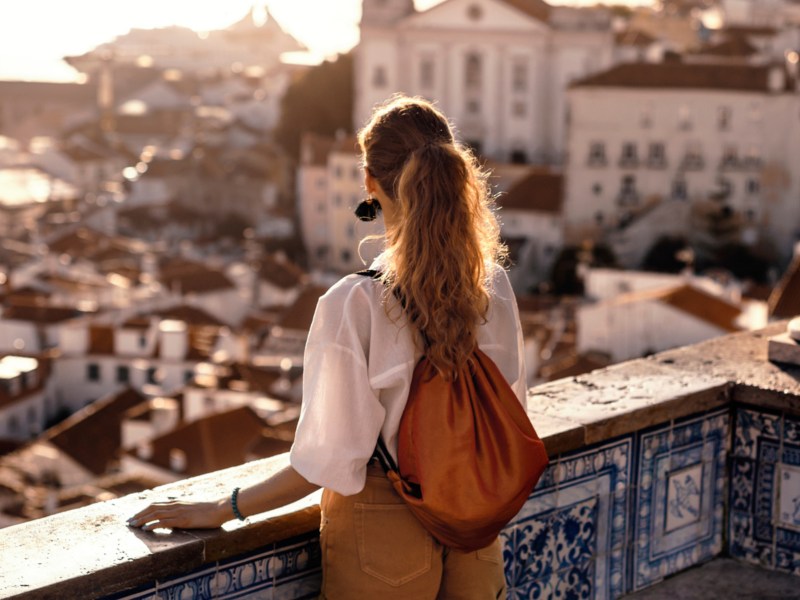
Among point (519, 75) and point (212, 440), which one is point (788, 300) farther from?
point (519, 75)

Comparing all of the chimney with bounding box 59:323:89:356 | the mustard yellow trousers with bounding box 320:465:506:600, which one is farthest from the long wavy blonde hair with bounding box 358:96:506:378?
the chimney with bounding box 59:323:89:356

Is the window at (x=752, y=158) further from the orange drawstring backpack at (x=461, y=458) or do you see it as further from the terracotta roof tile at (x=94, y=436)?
the orange drawstring backpack at (x=461, y=458)

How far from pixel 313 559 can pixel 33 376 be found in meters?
20.4

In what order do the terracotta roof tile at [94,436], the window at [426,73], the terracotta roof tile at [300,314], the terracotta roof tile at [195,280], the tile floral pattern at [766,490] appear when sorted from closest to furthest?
the tile floral pattern at [766,490] → the terracotta roof tile at [94,436] → the terracotta roof tile at [300,314] → the terracotta roof tile at [195,280] → the window at [426,73]

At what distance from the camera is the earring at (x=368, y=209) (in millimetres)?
1971

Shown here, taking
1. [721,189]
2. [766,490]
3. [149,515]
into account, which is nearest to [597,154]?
[721,189]

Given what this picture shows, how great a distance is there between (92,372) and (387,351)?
864 inches

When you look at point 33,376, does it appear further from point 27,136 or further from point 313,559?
point 27,136

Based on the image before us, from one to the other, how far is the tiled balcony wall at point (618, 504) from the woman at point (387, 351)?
3.7 inches

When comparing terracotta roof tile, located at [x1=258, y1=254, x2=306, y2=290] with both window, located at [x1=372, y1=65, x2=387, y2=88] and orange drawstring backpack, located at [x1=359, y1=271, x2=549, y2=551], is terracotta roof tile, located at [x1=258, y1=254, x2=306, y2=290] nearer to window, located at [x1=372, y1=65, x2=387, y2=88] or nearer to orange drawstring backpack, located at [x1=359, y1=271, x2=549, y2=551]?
window, located at [x1=372, y1=65, x2=387, y2=88]

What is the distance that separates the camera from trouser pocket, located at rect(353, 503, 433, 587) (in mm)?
1954

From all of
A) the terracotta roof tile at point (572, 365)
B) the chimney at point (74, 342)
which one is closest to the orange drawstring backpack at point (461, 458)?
the terracotta roof tile at point (572, 365)

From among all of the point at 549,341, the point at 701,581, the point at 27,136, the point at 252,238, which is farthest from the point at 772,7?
the point at 701,581

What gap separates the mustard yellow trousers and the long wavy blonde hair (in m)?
0.22
